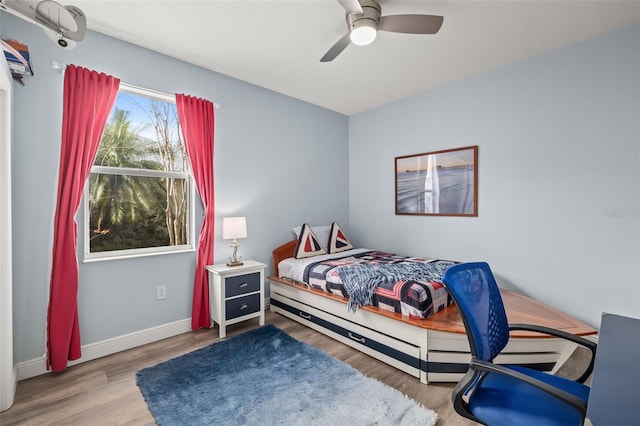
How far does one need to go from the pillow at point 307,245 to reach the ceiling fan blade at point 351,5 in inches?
96.9

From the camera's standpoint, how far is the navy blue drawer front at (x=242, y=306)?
2.87 meters

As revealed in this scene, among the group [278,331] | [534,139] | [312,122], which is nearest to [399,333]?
[278,331]

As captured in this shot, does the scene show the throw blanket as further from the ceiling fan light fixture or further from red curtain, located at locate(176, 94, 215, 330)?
the ceiling fan light fixture

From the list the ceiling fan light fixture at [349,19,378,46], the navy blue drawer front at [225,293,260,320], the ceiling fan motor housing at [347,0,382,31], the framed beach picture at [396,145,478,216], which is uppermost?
the ceiling fan motor housing at [347,0,382,31]

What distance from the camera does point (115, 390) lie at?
80.0 inches

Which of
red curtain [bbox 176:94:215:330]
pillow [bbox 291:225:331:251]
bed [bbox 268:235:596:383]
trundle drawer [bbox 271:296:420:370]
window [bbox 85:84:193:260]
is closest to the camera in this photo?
bed [bbox 268:235:596:383]

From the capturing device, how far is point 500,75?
10.2 ft

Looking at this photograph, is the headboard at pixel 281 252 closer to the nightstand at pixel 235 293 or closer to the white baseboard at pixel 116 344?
the nightstand at pixel 235 293

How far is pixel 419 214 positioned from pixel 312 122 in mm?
1981

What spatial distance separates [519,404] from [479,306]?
0.39 meters

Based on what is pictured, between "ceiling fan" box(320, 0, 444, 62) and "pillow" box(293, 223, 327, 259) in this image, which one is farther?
"pillow" box(293, 223, 327, 259)

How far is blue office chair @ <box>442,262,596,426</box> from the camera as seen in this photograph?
3.54 feet

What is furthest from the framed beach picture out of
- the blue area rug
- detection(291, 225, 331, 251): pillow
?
the blue area rug

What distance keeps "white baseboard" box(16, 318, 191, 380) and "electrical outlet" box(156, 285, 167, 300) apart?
27 centimetres
